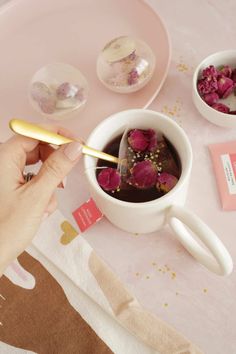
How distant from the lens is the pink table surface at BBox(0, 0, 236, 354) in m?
0.50

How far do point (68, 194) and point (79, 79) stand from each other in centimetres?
21

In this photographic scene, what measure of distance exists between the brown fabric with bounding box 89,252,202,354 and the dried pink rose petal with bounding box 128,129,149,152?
172 mm

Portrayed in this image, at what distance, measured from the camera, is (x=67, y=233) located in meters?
0.57

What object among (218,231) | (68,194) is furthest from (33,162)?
(218,231)

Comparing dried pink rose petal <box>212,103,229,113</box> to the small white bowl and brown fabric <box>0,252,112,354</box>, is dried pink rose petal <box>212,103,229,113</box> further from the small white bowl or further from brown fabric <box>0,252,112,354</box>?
brown fabric <box>0,252,112,354</box>

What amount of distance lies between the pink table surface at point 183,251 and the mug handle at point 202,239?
0.07m

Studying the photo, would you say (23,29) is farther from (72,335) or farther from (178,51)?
(72,335)

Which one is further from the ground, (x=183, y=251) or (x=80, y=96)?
(x=80, y=96)

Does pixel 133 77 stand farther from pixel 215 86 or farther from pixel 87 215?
pixel 87 215

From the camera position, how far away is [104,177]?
476 millimetres

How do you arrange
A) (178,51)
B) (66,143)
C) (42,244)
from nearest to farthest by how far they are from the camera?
1. (66,143)
2. (42,244)
3. (178,51)

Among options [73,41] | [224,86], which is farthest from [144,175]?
[73,41]

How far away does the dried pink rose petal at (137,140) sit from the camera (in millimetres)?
500

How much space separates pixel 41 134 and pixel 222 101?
316 mm
